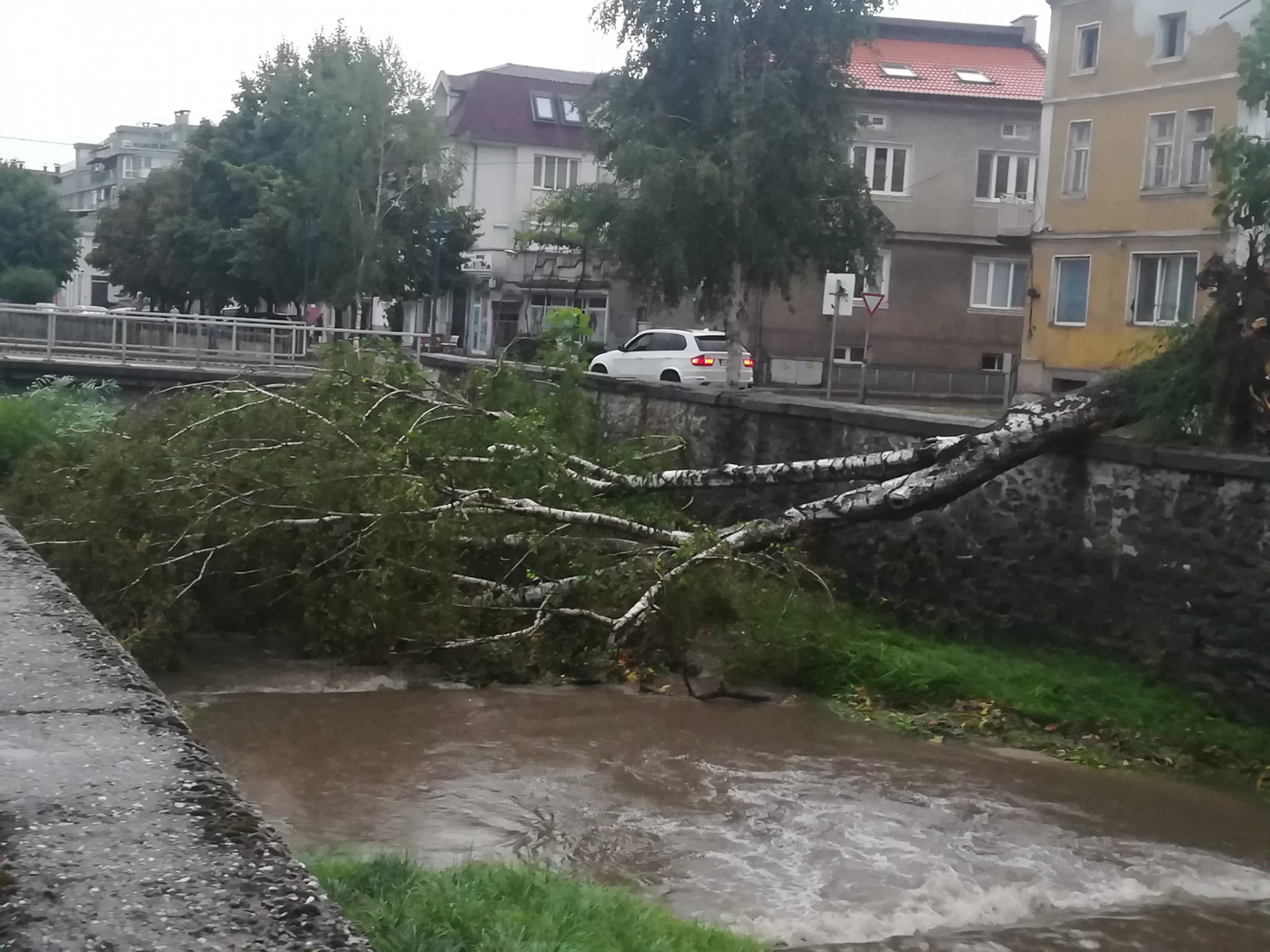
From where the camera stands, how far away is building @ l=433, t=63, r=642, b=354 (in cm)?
4691

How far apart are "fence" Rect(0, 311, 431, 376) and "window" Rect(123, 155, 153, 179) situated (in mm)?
95677

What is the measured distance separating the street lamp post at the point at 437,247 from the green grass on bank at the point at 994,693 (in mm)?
26047

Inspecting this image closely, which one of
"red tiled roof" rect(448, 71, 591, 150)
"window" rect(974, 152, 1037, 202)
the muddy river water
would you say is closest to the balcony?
"window" rect(974, 152, 1037, 202)

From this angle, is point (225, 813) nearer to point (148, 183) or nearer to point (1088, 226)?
point (1088, 226)

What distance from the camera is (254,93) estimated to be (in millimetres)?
43781

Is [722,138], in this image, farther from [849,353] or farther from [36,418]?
[849,353]

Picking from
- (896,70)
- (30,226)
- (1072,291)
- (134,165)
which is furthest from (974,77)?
(134,165)

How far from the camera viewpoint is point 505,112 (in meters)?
49.8

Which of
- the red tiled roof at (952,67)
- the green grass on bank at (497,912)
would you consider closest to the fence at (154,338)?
the red tiled roof at (952,67)

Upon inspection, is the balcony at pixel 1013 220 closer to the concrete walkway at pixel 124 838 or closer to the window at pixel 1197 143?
the window at pixel 1197 143

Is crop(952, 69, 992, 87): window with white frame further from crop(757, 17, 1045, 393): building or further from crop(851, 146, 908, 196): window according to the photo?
crop(851, 146, 908, 196): window

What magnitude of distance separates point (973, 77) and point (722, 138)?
17269mm

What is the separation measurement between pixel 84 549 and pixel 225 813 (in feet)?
31.8

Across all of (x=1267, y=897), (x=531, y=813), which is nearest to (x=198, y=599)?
(x=531, y=813)
